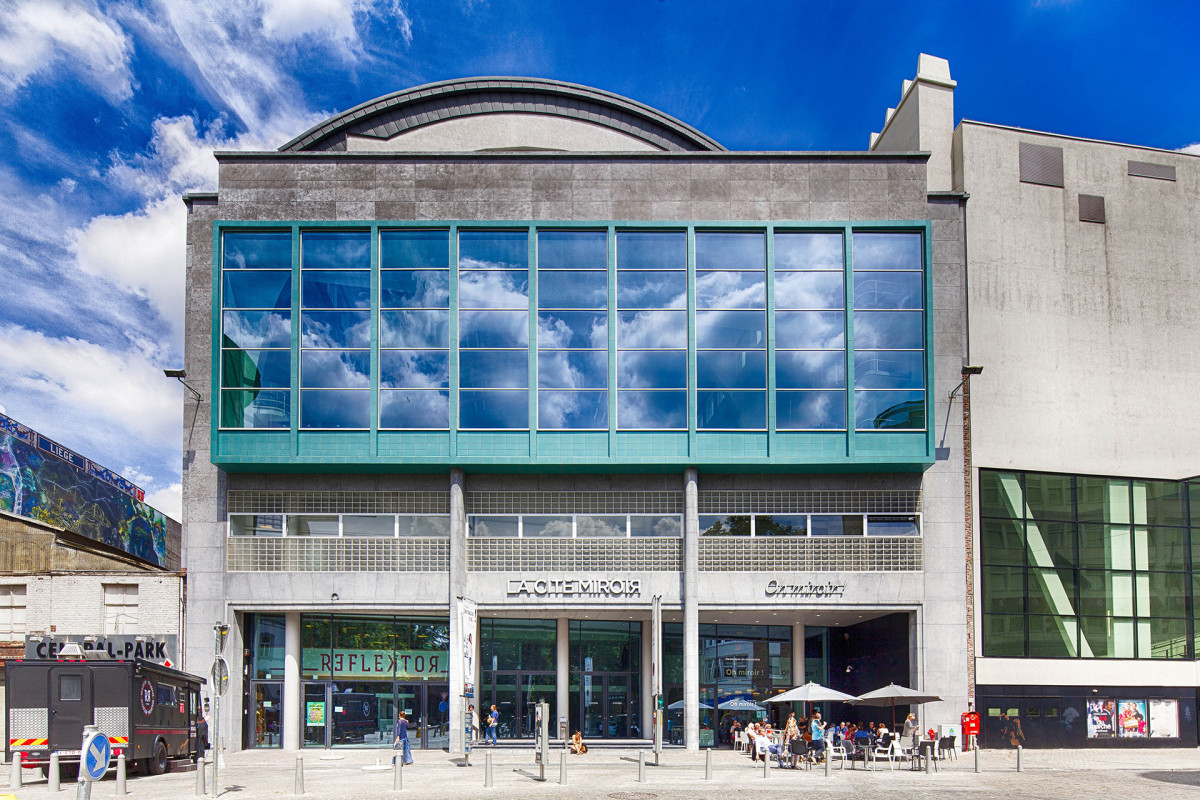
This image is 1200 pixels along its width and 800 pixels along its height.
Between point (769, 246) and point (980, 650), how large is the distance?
16.0 m

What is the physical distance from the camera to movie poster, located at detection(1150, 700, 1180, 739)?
3897 cm

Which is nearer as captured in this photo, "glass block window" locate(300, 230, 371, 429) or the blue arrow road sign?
the blue arrow road sign

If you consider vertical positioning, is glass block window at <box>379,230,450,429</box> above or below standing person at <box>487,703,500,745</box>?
above

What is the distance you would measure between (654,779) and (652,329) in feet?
51.2

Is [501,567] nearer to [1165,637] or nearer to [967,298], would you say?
[967,298]

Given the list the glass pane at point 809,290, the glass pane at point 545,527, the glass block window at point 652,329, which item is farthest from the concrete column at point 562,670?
the glass pane at point 809,290

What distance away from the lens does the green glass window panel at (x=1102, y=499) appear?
130 ft

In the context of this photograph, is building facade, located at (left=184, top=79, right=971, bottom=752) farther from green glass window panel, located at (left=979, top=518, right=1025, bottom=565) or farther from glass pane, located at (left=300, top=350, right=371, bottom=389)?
green glass window panel, located at (left=979, top=518, right=1025, bottom=565)

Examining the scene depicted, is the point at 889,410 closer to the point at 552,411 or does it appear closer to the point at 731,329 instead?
the point at 731,329

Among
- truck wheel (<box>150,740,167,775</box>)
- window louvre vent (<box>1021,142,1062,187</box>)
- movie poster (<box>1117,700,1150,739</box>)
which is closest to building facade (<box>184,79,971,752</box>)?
window louvre vent (<box>1021,142,1062,187</box>)

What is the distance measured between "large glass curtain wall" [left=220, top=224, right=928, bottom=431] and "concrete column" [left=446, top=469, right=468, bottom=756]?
260cm

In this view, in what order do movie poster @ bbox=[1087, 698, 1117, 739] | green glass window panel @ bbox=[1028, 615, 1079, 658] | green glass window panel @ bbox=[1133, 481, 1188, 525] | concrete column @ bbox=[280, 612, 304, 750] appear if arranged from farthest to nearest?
green glass window panel @ bbox=[1133, 481, 1188, 525], movie poster @ bbox=[1087, 698, 1117, 739], green glass window panel @ bbox=[1028, 615, 1079, 658], concrete column @ bbox=[280, 612, 304, 750]

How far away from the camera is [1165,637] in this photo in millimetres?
39500

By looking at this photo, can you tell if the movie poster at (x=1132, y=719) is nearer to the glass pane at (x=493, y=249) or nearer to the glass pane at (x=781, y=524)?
the glass pane at (x=781, y=524)
